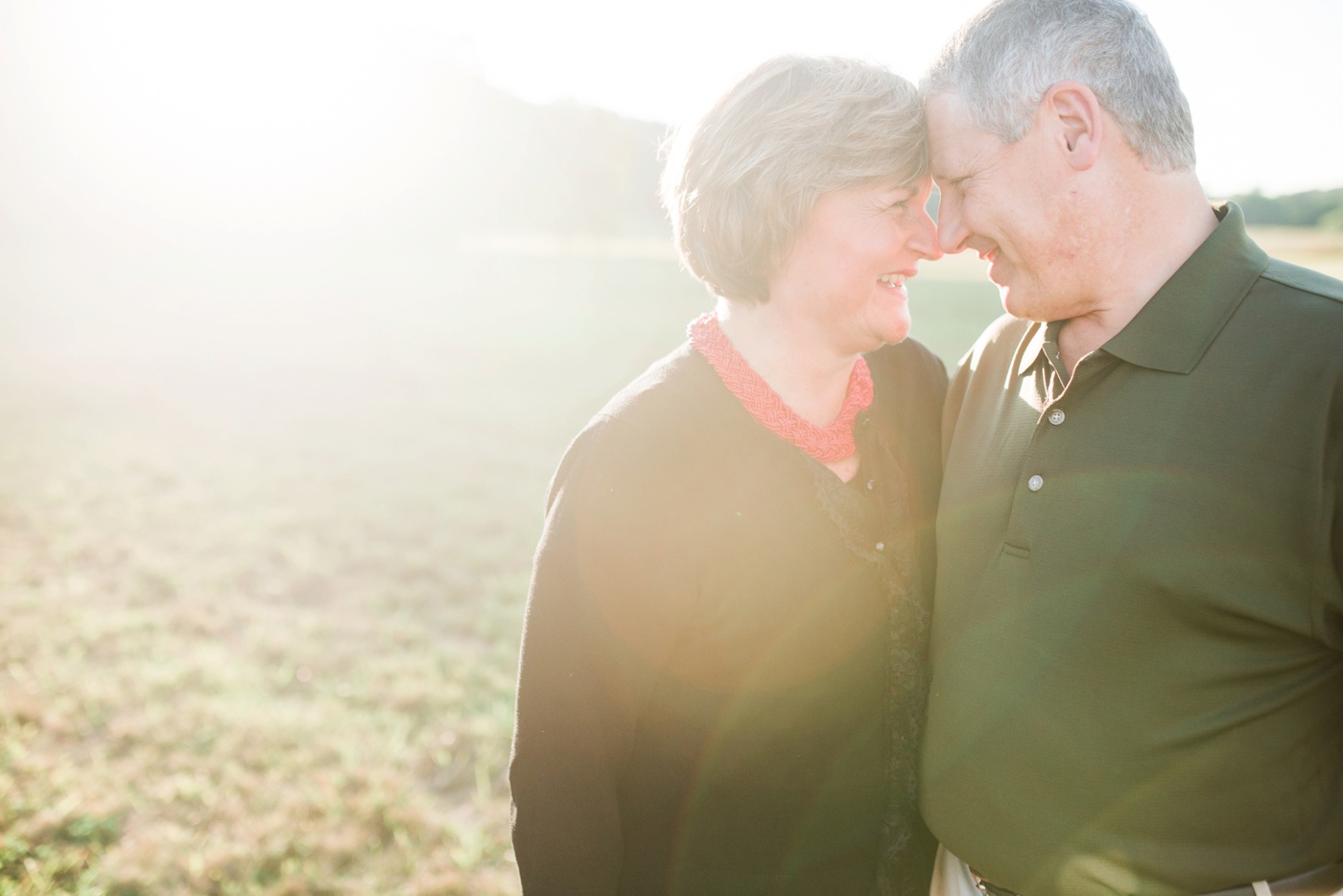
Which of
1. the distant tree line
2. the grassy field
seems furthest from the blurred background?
the distant tree line

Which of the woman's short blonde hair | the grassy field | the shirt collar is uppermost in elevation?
the woman's short blonde hair

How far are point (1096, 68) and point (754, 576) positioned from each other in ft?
4.28

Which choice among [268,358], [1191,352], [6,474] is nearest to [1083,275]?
[1191,352]

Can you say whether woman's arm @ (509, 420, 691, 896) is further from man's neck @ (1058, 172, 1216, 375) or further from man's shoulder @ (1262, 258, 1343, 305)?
man's shoulder @ (1262, 258, 1343, 305)

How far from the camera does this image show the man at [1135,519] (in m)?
1.49

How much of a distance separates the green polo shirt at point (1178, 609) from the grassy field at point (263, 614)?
7.56ft

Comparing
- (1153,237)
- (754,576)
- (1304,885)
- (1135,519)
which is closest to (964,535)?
(1135,519)

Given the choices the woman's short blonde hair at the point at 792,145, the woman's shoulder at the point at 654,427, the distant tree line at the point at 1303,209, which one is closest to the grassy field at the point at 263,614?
the woman's shoulder at the point at 654,427

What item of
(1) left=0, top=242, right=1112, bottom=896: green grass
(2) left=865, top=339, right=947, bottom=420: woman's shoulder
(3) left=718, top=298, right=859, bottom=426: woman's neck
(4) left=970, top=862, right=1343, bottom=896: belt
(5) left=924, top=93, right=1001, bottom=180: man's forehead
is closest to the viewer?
(4) left=970, top=862, right=1343, bottom=896: belt

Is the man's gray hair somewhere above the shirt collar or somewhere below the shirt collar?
above

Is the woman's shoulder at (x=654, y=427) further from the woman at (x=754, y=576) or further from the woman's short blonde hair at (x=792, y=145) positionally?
the woman's short blonde hair at (x=792, y=145)

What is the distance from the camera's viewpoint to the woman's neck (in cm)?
207

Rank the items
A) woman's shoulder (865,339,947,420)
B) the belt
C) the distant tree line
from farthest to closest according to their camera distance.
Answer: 1. the distant tree line
2. woman's shoulder (865,339,947,420)
3. the belt

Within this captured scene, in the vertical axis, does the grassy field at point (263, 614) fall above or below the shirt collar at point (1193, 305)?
below
